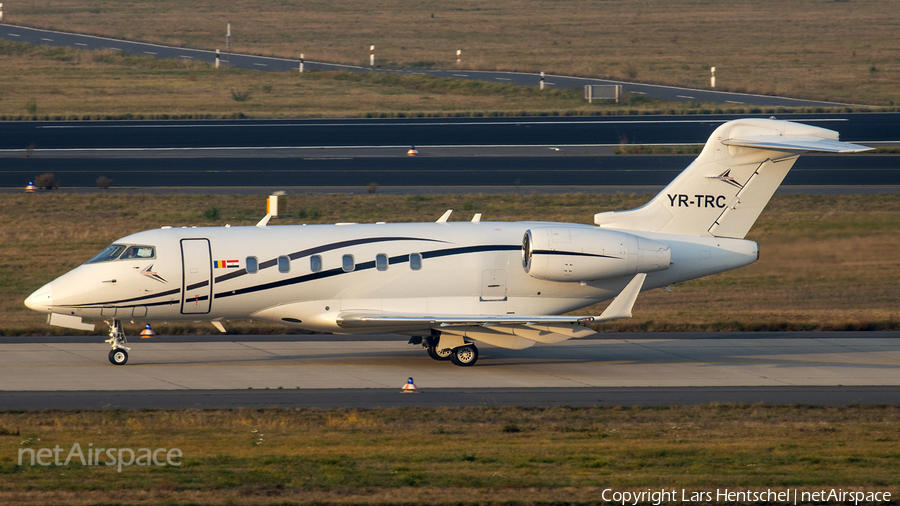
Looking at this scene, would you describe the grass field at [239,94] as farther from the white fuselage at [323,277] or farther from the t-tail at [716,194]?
the white fuselage at [323,277]

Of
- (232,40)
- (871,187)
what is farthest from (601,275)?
(232,40)

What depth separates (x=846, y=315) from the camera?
3066 cm

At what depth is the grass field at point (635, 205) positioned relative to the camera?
29.5 m

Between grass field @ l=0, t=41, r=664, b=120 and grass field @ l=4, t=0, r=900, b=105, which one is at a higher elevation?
grass field @ l=4, t=0, r=900, b=105

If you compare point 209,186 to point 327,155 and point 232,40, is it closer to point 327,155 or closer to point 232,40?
point 327,155

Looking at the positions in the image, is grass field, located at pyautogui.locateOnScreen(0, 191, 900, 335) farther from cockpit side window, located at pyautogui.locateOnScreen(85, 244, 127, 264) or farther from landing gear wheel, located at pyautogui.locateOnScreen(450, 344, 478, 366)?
landing gear wheel, located at pyautogui.locateOnScreen(450, 344, 478, 366)

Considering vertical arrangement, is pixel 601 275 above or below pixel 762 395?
above

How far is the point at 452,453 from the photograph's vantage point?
16.6 meters

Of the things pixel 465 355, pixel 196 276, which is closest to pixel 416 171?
pixel 465 355

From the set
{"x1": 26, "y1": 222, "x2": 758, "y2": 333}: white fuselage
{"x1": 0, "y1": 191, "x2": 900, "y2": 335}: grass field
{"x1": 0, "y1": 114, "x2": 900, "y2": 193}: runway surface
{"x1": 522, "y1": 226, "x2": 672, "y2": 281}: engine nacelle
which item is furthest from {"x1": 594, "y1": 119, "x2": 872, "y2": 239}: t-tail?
{"x1": 0, "y1": 114, "x2": 900, "y2": 193}: runway surface

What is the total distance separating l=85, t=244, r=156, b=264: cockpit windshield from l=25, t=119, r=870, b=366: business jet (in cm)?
3

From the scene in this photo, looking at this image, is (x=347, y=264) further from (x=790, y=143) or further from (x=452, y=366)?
(x=790, y=143)

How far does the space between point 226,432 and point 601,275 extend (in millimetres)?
10107

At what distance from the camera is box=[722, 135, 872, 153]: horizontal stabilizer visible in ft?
79.0
